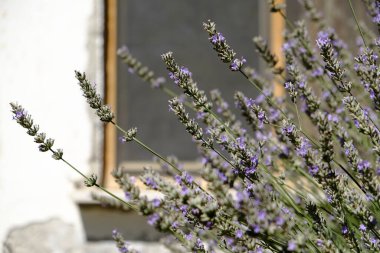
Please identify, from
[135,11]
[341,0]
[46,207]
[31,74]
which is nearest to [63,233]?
[46,207]

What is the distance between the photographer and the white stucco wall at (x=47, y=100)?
3252 mm

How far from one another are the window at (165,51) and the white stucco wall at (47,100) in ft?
0.43

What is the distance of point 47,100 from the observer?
3297 millimetres

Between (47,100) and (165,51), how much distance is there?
0.66 meters

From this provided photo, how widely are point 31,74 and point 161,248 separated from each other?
1.10 metres

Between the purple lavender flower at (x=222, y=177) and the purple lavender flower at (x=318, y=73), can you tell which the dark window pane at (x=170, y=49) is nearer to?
the purple lavender flower at (x=318, y=73)

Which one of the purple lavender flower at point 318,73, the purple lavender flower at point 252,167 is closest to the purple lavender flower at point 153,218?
the purple lavender flower at point 252,167

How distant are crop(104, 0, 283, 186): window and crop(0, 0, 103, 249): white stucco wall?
130 millimetres

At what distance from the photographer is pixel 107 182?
327 centimetres

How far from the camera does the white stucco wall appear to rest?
3.25 meters

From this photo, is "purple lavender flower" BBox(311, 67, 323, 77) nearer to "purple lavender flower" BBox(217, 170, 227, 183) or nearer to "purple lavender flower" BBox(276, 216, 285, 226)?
"purple lavender flower" BBox(217, 170, 227, 183)

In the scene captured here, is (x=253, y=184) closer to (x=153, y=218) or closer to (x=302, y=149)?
(x=302, y=149)

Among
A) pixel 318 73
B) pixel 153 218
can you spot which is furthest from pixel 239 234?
pixel 318 73

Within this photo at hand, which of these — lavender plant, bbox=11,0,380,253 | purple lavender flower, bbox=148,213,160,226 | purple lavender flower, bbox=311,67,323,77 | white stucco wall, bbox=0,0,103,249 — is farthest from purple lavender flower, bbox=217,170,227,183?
white stucco wall, bbox=0,0,103,249
